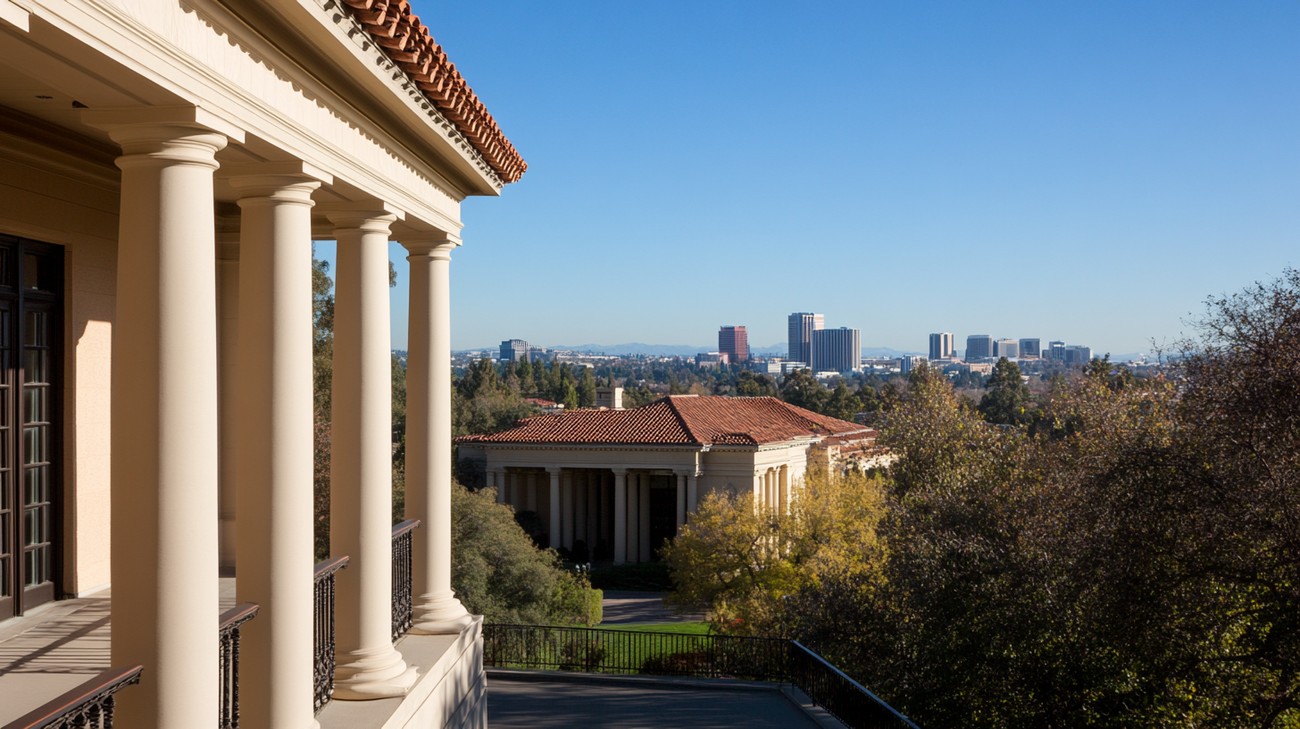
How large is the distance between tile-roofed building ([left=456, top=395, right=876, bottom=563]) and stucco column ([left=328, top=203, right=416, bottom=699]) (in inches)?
2333

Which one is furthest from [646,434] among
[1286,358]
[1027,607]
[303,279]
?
[303,279]

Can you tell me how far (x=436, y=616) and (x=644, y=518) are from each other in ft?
213

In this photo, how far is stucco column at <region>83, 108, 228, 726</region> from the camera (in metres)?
6.88

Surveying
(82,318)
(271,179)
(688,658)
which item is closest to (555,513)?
(688,658)

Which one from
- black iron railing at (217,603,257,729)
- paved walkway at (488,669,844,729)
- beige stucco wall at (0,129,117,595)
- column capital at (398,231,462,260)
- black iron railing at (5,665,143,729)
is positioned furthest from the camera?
paved walkway at (488,669,844,729)

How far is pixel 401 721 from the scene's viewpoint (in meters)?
11.7

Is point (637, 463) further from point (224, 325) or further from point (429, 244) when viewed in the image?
point (429, 244)

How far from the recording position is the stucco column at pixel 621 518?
249ft

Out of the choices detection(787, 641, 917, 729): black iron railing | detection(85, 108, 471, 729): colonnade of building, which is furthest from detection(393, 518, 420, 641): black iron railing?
detection(787, 641, 917, 729): black iron railing

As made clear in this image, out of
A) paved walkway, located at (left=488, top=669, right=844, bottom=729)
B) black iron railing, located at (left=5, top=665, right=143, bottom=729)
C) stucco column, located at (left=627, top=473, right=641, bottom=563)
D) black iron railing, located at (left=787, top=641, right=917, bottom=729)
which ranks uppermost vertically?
black iron railing, located at (left=5, top=665, right=143, bottom=729)

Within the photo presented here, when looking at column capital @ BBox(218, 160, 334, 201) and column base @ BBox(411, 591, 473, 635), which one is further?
column base @ BBox(411, 591, 473, 635)

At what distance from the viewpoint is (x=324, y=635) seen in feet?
38.0

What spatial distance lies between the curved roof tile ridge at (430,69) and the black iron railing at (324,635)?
5.24 meters

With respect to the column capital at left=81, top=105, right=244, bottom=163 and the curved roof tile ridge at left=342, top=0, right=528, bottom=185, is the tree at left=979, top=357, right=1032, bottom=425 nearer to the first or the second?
the curved roof tile ridge at left=342, top=0, right=528, bottom=185
